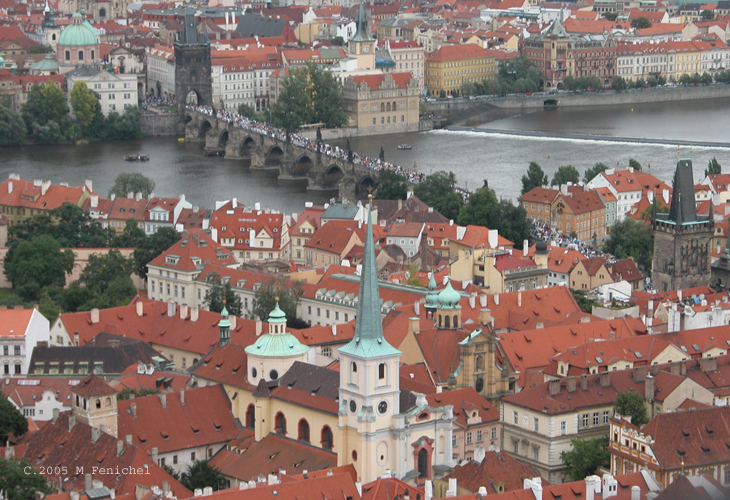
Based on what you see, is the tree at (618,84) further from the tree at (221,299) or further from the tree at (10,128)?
the tree at (221,299)

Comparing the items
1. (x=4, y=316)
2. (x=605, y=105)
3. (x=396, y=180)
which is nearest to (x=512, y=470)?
(x=4, y=316)

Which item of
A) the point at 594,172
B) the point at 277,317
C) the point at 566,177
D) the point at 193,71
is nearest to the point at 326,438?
the point at 277,317

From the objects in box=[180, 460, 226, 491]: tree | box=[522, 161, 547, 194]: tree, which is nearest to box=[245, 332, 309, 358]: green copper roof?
box=[180, 460, 226, 491]: tree

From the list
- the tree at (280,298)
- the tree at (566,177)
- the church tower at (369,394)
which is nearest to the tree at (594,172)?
the tree at (566,177)

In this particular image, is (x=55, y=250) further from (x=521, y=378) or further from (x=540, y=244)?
(x=521, y=378)

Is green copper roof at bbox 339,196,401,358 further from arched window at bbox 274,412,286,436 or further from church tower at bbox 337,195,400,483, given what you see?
arched window at bbox 274,412,286,436

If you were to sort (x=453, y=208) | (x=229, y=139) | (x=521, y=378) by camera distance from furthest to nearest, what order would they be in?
1. (x=229, y=139)
2. (x=453, y=208)
3. (x=521, y=378)
